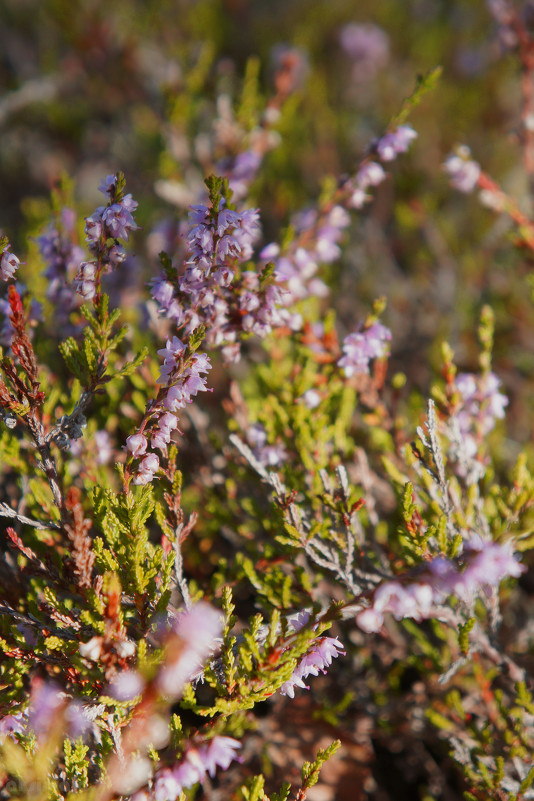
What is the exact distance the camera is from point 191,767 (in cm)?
174

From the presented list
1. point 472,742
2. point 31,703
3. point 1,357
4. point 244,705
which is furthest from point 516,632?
point 1,357

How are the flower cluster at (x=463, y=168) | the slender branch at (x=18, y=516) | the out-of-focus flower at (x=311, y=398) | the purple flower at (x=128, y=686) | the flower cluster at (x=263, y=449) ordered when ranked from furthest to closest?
the flower cluster at (x=463, y=168) → the out-of-focus flower at (x=311, y=398) → the flower cluster at (x=263, y=449) → the slender branch at (x=18, y=516) → the purple flower at (x=128, y=686)

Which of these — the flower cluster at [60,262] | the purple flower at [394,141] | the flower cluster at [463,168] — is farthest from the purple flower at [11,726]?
the flower cluster at [463,168]

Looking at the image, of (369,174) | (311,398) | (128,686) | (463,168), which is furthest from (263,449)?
(463,168)

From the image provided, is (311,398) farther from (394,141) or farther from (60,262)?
(60,262)

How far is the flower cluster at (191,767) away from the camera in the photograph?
1727mm

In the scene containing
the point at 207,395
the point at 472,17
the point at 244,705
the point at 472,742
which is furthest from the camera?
the point at 472,17

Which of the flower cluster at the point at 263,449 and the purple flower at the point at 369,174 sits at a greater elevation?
the purple flower at the point at 369,174

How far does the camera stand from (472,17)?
6820 millimetres

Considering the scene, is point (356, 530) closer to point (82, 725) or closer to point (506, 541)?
point (506, 541)

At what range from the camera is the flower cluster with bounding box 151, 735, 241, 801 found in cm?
173

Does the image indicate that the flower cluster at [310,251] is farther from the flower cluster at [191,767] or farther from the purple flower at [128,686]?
the flower cluster at [191,767]

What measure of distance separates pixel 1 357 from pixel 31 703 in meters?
1.37

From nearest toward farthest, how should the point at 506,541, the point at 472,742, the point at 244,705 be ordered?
the point at 244,705, the point at 506,541, the point at 472,742
